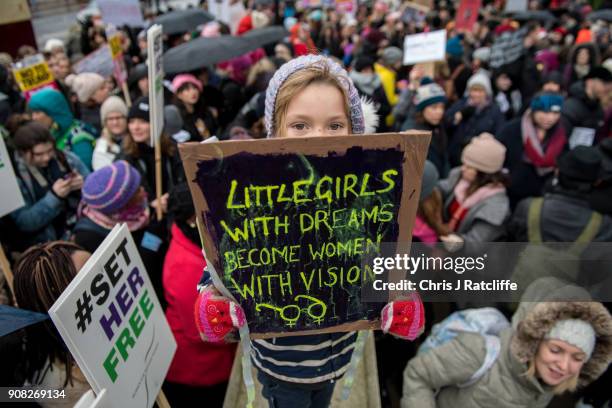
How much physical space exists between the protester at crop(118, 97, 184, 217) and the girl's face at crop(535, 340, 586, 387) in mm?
3026

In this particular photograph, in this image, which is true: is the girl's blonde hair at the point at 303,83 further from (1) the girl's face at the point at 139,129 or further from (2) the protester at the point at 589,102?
(2) the protester at the point at 589,102

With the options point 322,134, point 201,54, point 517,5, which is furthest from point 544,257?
point 517,5

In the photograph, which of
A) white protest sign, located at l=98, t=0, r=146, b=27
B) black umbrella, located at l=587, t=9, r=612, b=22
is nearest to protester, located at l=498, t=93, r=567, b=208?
white protest sign, located at l=98, t=0, r=146, b=27

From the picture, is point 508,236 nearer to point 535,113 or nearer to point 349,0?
point 535,113

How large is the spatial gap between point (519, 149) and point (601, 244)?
67.6 inches

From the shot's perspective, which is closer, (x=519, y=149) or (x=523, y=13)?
(x=519, y=149)

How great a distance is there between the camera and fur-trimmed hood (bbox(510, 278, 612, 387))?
2076 millimetres

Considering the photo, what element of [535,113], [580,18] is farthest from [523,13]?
[535,113]

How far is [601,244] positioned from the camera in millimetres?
2811

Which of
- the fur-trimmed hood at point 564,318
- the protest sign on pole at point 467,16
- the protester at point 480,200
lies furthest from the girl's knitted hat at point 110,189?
the protest sign on pole at point 467,16

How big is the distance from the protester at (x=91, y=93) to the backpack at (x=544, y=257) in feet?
15.3

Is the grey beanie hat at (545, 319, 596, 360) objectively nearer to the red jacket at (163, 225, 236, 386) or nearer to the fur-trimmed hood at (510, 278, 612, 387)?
the fur-trimmed hood at (510, 278, 612, 387)

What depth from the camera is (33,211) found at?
3.18 meters

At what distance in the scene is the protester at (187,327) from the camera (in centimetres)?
240
